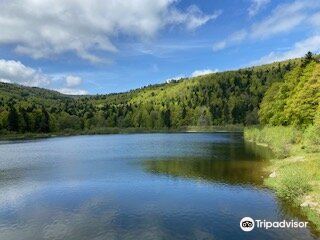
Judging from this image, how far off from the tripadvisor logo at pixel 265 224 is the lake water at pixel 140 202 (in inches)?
30.9

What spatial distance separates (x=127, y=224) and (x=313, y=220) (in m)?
16.1

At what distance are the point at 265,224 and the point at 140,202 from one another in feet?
48.5

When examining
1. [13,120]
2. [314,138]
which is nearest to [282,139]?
[314,138]

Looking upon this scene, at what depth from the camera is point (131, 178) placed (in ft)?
201

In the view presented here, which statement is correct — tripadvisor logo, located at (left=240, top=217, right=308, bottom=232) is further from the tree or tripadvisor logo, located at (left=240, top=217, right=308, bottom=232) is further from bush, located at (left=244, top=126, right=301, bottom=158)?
the tree

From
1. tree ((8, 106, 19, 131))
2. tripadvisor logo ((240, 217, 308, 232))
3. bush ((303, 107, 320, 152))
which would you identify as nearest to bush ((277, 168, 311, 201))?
tripadvisor logo ((240, 217, 308, 232))

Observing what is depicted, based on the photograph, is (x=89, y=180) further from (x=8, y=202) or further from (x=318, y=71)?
(x=318, y=71)

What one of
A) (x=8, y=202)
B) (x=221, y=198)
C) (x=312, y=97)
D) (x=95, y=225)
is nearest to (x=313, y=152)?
(x=312, y=97)

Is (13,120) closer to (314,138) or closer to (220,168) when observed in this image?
(220,168)

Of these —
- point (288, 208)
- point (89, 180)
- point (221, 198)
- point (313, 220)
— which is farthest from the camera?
point (89, 180)

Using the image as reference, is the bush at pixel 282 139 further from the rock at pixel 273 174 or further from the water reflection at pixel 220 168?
the rock at pixel 273 174

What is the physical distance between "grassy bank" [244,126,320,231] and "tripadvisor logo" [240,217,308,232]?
1321 mm

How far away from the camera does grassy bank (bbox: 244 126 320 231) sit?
127 feet

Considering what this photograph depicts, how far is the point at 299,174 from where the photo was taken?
4219 centimetres
